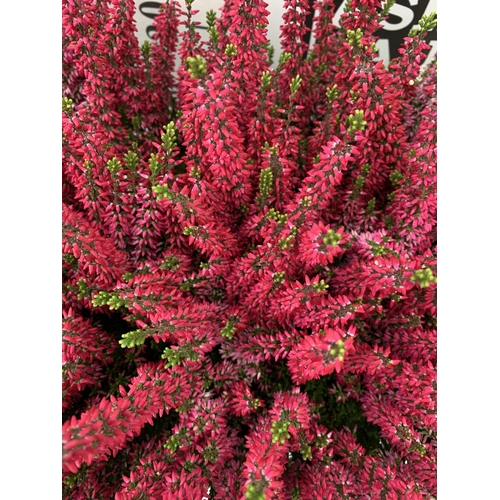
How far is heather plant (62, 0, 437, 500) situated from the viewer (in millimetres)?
679

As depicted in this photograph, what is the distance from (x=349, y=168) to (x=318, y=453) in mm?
658

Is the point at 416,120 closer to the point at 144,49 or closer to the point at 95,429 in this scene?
the point at 144,49

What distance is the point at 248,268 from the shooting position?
2.57 ft

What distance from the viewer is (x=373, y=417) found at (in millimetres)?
840

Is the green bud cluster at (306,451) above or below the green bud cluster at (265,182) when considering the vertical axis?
below

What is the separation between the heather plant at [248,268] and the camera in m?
0.68

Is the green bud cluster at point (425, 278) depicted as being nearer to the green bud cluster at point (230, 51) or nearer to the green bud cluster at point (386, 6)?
the green bud cluster at point (230, 51)

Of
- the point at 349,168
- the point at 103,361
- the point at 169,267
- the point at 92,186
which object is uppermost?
the point at 349,168

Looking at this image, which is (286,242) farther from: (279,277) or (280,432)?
(280,432)

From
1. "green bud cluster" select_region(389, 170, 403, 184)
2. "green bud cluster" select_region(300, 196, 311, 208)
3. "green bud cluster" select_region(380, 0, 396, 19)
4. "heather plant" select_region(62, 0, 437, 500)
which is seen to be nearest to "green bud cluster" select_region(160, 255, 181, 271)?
"heather plant" select_region(62, 0, 437, 500)

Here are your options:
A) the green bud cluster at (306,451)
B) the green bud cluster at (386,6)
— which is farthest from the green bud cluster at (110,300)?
the green bud cluster at (386,6)

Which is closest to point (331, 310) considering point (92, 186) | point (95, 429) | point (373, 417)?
point (373, 417)
